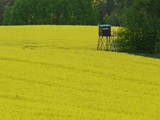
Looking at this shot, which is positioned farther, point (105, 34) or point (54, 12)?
point (54, 12)

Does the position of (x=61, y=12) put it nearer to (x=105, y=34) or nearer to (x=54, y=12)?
(x=54, y=12)

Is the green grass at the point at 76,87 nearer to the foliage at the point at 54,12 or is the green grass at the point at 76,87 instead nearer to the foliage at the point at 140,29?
the foliage at the point at 140,29

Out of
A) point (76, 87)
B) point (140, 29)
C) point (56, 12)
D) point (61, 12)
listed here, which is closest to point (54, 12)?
point (56, 12)

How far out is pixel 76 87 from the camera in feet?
40.5

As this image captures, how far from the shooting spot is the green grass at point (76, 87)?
9.56 m

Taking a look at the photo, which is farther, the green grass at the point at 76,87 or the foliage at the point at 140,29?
the foliage at the point at 140,29

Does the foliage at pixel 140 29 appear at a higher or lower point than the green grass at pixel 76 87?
higher

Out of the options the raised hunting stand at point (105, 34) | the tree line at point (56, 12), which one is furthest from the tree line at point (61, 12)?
the raised hunting stand at point (105, 34)

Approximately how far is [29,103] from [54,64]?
6051mm

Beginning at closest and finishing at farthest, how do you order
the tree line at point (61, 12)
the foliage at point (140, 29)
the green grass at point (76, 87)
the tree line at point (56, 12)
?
the green grass at point (76, 87)
the foliage at point (140, 29)
the tree line at point (61, 12)
the tree line at point (56, 12)

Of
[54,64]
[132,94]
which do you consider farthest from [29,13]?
[132,94]

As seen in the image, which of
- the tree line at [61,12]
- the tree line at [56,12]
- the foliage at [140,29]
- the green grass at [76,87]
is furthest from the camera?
the tree line at [56,12]

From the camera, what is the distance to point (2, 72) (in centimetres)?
1365

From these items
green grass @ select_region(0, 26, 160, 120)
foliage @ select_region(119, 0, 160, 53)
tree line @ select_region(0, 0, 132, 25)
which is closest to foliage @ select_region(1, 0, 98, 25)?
tree line @ select_region(0, 0, 132, 25)
